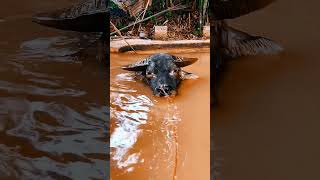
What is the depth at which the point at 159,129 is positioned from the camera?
2.11 metres

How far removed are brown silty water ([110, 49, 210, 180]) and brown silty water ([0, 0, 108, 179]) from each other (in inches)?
3.3

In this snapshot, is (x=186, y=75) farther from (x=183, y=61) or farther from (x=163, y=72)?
(x=163, y=72)

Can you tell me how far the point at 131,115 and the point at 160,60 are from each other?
1.41 feet

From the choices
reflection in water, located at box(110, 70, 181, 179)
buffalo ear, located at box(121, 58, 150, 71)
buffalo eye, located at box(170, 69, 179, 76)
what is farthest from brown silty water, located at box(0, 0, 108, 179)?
buffalo eye, located at box(170, 69, 179, 76)

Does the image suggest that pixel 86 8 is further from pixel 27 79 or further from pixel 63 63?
pixel 27 79

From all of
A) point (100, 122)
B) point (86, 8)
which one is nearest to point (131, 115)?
point (100, 122)

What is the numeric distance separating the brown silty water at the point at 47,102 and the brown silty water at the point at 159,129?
0.08 meters

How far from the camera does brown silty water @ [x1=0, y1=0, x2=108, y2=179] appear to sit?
5.82 feet

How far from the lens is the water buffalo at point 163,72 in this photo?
2.39 metres

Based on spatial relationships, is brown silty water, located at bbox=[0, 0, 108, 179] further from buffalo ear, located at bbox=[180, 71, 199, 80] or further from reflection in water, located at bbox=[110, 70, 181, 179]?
buffalo ear, located at bbox=[180, 71, 199, 80]

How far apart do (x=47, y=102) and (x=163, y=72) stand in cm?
60

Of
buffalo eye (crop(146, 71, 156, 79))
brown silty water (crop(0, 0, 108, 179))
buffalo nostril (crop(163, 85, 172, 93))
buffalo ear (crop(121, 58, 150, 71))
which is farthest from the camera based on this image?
buffalo ear (crop(121, 58, 150, 71))

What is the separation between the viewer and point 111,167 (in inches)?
71.1

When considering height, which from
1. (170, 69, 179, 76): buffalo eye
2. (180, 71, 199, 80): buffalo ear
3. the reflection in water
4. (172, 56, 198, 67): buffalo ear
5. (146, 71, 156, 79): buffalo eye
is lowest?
the reflection in water
